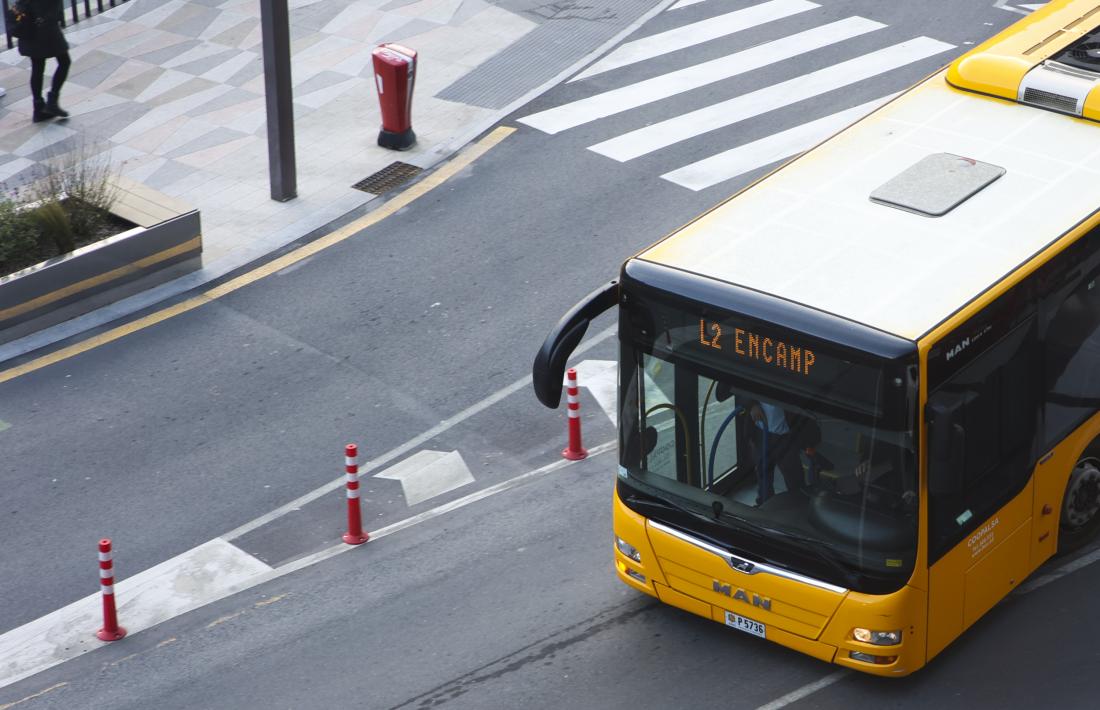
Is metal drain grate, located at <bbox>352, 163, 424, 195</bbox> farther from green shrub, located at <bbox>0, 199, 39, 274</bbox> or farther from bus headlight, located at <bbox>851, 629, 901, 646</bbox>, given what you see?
bus headlight, located at <bbox>851, 629, 901, 646</bbox>

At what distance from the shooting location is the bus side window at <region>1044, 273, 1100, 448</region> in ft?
Answer: 33.9

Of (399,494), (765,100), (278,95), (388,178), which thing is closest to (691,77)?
(765,100)

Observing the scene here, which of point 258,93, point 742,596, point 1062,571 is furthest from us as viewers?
point 258,93

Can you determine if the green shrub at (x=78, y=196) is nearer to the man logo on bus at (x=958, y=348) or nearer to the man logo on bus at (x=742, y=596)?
the man logo on bus at (x=742, y=596)

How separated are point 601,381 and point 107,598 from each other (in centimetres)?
501

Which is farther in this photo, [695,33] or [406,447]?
[695,33]

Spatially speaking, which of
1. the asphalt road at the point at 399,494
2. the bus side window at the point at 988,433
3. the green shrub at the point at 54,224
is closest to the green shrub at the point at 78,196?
the green shrub at the point at 54,224

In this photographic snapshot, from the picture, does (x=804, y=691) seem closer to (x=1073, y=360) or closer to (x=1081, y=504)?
(x=1081, y=504)

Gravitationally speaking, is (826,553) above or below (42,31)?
below

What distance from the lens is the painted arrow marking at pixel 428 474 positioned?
12.5 metres

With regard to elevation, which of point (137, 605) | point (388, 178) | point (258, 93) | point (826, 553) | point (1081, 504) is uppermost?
point (826, 553)

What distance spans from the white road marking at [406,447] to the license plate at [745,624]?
388 cm

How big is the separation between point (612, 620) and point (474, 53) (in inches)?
476

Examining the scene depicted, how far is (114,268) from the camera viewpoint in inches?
612
